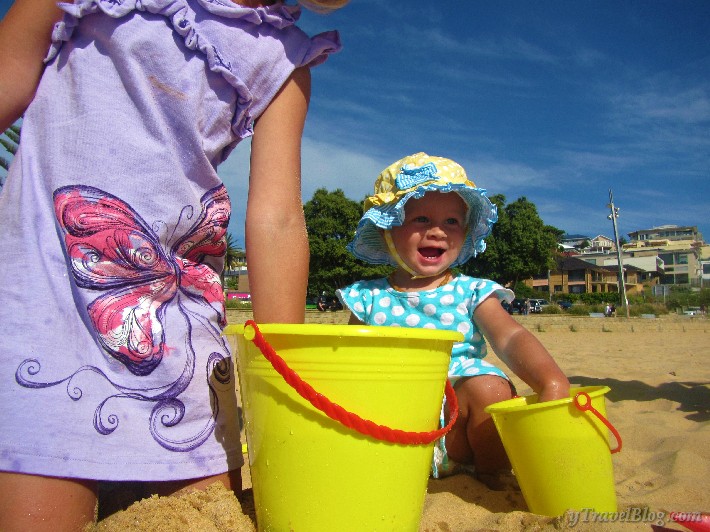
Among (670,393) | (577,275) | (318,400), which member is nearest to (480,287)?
(318,400)

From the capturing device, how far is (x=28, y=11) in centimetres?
139

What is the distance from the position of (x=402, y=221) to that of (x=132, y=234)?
1.26 meters

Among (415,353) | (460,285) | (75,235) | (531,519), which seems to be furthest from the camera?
(460,285)

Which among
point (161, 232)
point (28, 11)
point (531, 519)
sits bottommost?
point (531, 519)

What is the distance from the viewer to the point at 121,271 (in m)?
1.33

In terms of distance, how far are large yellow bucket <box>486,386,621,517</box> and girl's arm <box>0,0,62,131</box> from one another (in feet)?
4.92

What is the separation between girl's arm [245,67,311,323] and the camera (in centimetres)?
145

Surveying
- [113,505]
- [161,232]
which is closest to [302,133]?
[161,232]

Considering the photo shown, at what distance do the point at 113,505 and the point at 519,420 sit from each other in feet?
3.47

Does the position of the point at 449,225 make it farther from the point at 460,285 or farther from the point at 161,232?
the point at 161,232

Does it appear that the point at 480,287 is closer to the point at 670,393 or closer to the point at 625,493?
the point at 625,493

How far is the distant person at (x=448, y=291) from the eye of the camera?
2.00 metres

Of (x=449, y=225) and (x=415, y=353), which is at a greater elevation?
(x=449, y=225)

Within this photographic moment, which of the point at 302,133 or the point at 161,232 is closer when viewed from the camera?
the point at 161,232
